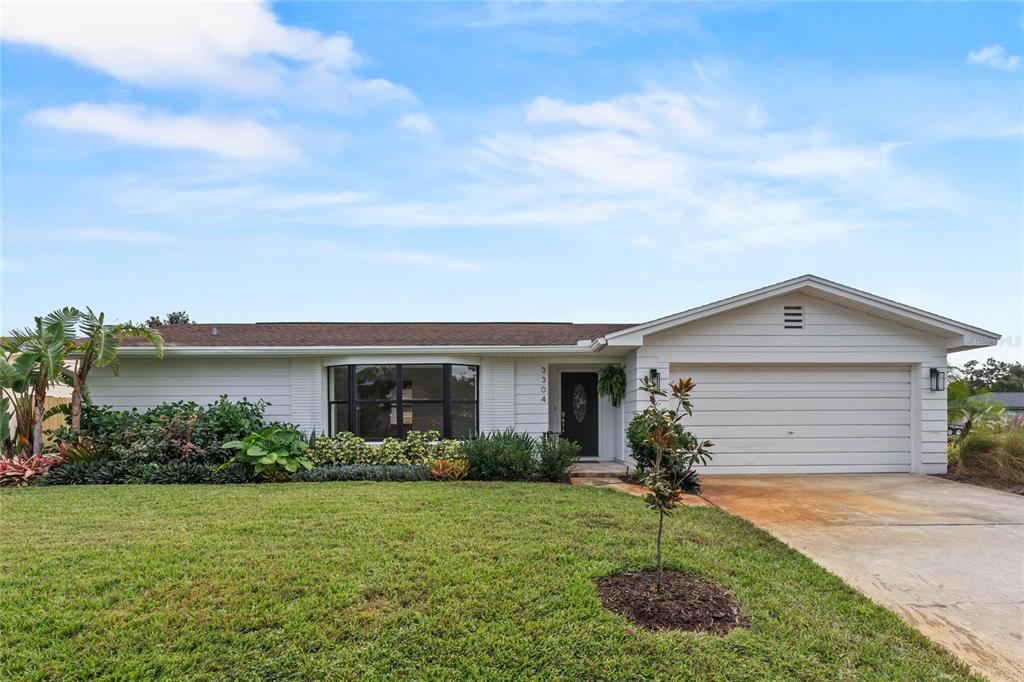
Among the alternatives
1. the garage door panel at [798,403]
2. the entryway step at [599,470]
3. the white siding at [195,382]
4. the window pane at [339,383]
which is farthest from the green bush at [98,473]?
the garage door panel at [798,403]

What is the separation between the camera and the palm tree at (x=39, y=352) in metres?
9.05

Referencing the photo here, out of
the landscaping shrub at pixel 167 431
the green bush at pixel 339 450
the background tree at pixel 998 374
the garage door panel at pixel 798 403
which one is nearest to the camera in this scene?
the landscaping shrub at pixel 167 431

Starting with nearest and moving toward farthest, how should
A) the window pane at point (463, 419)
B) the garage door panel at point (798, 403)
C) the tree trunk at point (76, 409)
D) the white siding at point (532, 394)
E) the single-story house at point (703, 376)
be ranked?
1. the tree trunk at point (76, 409)
2. the single-story house at point (703, 376)
3. the garage door panel at point (798, 403)
4. the window pane at point (463, 419)
5. the white siding at point (532, 394)

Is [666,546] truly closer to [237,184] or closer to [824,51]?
[824,51]

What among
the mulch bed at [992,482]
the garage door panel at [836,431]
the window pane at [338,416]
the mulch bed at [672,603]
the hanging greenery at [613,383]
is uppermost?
the hanging greenery at [613,383]

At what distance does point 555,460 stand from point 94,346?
25.4 ft

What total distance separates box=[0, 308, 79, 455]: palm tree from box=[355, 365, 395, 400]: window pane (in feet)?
15.1

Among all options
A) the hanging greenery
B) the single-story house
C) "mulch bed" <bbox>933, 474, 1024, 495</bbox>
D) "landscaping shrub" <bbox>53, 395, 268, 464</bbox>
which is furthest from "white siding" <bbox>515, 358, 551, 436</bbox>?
"mulch bed" <bbox>933, 474, 1024, 495</bbox>

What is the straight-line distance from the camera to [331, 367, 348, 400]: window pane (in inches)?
423

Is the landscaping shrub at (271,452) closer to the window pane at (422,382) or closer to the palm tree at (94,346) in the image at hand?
the window pane at (422,382)

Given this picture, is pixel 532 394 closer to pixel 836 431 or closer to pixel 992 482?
pixel 836 431

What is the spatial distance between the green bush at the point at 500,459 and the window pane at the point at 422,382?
1.78m

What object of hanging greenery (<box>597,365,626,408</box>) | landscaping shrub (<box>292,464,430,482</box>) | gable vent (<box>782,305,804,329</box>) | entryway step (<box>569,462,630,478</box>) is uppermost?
gable vent (<box>782,305,804,329</box>)

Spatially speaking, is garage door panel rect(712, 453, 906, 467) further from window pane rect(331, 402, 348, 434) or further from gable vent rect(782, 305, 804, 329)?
window pane rect(331, 402, 348, 434)
